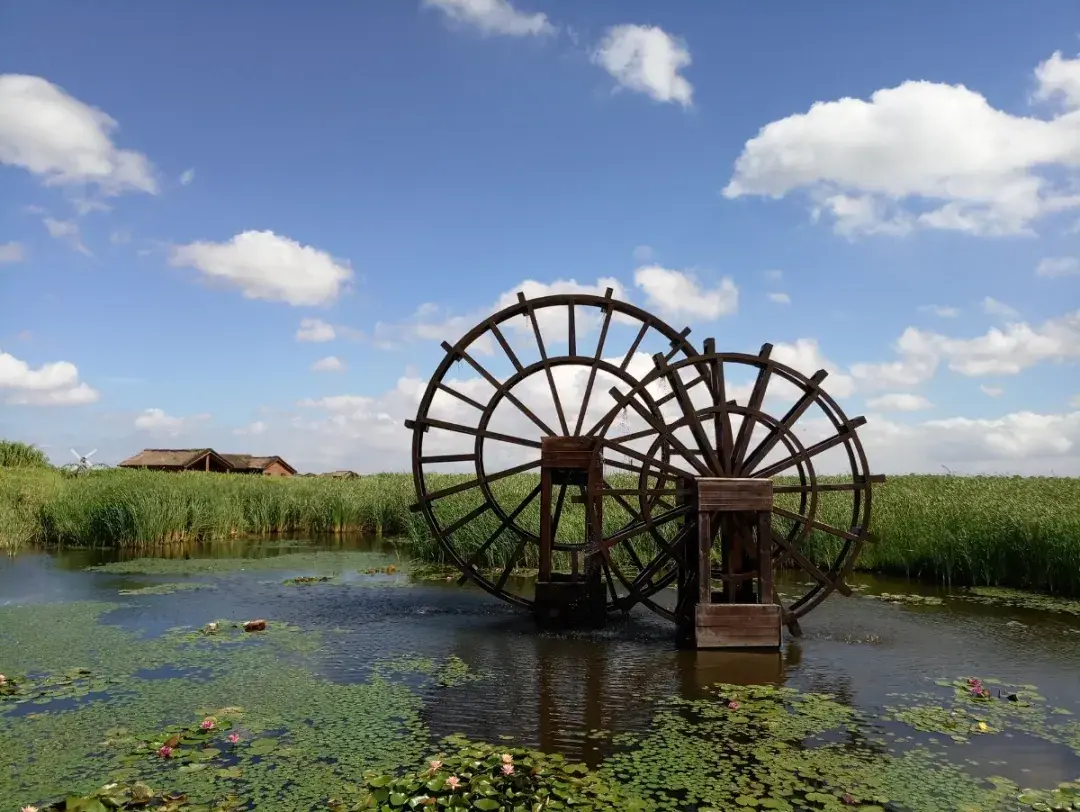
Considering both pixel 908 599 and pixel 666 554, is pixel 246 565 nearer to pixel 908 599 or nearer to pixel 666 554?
pixel 666 554

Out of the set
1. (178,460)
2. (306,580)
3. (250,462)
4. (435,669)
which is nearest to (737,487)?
(435,669)

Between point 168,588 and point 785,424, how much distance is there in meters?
9.47

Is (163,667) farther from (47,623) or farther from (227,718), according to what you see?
(47,623)

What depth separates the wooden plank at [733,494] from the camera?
27.0 feet

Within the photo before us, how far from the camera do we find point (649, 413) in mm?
8953

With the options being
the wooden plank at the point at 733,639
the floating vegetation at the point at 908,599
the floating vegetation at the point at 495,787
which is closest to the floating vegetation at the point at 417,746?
the floating vegetation at the point at 495,787

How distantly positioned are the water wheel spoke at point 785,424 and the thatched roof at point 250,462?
104 feet

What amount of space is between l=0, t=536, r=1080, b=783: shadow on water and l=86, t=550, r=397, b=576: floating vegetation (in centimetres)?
A: 124

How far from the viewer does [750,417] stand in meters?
8.87

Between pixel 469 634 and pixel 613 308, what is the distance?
453cm

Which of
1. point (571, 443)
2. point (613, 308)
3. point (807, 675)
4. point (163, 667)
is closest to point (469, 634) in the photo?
point (571, 443)

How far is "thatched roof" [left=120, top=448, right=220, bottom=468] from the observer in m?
34.0

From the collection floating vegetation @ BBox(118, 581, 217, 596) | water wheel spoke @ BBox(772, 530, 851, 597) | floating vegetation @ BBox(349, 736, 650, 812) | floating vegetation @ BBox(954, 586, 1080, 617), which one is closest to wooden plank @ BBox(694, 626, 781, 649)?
water wheel spoke @ BBox(772, 530, 851, 597)

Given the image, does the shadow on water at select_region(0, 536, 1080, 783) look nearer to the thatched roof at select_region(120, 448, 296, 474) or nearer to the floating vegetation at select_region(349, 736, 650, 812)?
the floating vegetation at select_region(349, 736, 650, 812)
